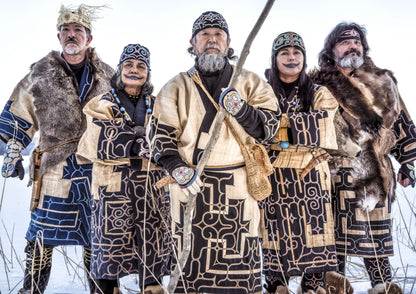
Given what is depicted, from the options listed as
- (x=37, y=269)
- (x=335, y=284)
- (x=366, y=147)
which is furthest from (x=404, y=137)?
(x=37, y=269)

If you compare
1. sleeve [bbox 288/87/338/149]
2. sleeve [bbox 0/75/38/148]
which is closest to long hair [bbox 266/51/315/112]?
sleeve [bbox 288/87/338/149]

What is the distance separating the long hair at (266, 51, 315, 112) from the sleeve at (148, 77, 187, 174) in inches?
35.0

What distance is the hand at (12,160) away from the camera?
281 centimetres

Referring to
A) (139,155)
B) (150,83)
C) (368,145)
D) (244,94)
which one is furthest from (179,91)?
(368,145)

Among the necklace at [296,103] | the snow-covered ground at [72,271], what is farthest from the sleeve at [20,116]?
the necklace at [296,103]

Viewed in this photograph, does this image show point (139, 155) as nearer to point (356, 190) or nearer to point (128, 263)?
point (128, 263)

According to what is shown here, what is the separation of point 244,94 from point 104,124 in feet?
3.11

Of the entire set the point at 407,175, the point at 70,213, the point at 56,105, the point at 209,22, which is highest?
the point at 209,22

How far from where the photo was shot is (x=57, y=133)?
2887 millimetres

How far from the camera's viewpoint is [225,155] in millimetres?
1964

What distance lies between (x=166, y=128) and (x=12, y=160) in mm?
1515

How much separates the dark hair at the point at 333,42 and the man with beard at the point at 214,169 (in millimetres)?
1322

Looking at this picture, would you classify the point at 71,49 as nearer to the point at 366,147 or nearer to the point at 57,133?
the point at 57,133

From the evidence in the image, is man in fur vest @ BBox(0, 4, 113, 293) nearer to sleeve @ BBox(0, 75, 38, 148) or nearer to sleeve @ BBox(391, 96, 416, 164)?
sleeve @ BBox(0, 75, 38, 148)
